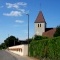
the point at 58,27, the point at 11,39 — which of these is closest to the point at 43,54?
the point at 58,27

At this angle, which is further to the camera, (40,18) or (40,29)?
(40,18)

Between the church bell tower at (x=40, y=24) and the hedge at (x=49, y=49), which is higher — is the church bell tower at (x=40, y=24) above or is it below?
above

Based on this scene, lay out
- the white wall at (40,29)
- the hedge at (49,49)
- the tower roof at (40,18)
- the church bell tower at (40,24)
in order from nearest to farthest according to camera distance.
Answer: the hedge at (49,49), the white wall at (40,29), the church bell tower at (40,24), the tower roof at (40,18)

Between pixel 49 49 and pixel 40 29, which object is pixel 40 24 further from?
pixel 49 49

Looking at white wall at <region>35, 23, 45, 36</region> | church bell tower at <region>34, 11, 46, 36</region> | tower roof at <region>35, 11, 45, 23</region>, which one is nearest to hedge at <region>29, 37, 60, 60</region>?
white wall at <region>35, 23, 45, 36</region>

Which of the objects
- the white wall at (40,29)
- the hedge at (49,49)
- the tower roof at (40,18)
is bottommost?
the hedge at (49,49)

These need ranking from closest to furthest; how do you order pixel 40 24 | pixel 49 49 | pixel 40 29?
pixel 49 49 < pixel 40 29 < pixel 40 24

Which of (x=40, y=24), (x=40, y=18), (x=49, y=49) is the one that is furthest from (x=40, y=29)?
(x=49, y=49)

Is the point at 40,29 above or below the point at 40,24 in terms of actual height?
below

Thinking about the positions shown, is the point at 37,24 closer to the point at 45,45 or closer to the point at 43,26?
the point at 43,26

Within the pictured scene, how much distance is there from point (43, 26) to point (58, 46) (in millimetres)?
97796

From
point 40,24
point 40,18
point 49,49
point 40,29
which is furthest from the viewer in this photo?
point 40,18

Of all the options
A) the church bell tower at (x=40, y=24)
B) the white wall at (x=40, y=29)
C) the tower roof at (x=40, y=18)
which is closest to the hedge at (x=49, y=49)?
the white wall at (x=40, y=29)

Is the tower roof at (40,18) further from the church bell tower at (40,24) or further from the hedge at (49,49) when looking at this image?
the hedge at (49,49)
